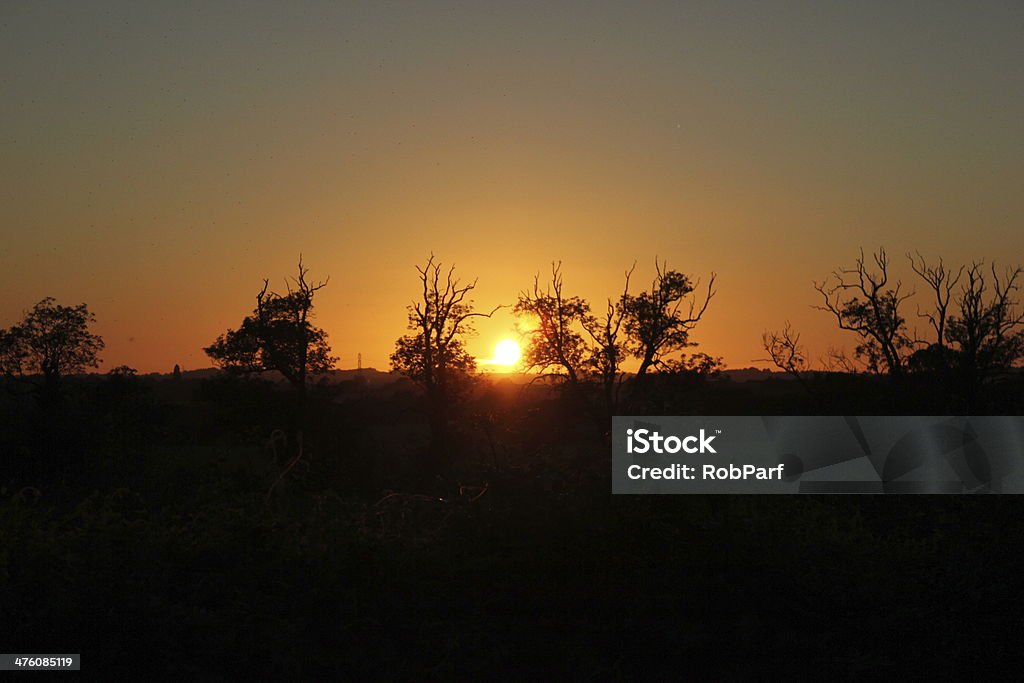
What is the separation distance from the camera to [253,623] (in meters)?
8.23

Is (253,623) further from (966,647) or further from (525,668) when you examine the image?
(966,647)

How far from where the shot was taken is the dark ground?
26.6ft

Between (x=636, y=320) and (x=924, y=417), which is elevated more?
(x=636, y=320)

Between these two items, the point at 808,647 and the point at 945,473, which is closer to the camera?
the point at 808,647

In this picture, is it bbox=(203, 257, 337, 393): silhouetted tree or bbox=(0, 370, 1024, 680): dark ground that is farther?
bbox=(203, 257, 337, 393): silhouetted tree

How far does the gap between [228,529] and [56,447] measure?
51.9 feet

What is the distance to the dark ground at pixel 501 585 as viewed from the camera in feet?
26.6

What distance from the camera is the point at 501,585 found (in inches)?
359

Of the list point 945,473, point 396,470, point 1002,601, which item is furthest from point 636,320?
point 1002,601

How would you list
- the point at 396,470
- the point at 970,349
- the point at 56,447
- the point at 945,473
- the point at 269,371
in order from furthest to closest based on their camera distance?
the point at 269,371, the point at 396,470, the point at 970,349, the point at 56,447, the point at 945,473

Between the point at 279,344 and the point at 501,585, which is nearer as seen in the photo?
the point at 501,585

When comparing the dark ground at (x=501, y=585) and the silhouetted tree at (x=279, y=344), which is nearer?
the dark ground at (x=501, y=585)

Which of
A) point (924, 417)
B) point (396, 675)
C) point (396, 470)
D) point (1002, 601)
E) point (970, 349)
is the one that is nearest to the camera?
point (396, 675)

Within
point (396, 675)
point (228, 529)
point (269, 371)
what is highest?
point (269, 371)
